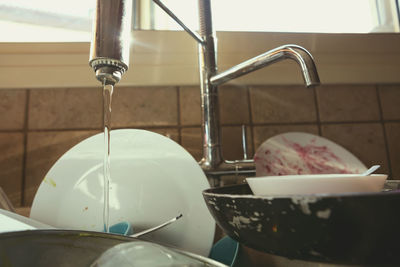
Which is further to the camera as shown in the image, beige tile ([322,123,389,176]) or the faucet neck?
beige tile ([322,123,389,176])

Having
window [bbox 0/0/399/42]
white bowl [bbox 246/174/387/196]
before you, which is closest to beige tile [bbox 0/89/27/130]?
window [bbox 0/0/399/42]

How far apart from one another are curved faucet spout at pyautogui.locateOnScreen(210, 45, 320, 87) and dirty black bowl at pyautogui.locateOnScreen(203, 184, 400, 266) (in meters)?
0.17

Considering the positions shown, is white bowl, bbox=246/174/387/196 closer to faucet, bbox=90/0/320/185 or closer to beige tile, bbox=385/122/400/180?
faucet, bbox=90/0/320/185

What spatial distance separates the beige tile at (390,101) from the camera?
2.18ft

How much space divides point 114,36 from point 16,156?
0.44 meters

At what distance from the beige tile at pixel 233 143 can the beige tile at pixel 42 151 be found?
1.04 feet

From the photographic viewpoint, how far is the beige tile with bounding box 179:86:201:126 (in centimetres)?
60

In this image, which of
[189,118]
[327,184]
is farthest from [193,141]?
[327,184]

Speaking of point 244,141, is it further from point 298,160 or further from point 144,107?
point 144,107

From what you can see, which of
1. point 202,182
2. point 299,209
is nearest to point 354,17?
point 202,182

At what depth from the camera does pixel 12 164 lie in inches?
20.8

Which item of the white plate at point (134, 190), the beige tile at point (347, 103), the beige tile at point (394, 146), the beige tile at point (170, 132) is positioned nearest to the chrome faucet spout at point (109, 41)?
the white plate at point (134, 190)

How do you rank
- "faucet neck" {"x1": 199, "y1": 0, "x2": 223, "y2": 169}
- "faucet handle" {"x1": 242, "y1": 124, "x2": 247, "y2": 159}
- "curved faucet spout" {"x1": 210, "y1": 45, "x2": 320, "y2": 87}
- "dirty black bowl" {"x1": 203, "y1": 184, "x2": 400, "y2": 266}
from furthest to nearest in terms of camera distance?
"faucet handle" {"x1": 242, "y1": 124, "x2": 247, "y2": 159}, "faucet neck" {"x1": 199, "y1": 0, "x2": 223, "y2": 169}, "curved faucet spout" {"x1": 210, "y1": 45, "x2": 320, "y2": 87}, "dirty black bowl" {"x1": 203, "y1": 184, "x2": 400, "y2": 266}

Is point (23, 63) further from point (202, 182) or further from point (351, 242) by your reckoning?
point (351, 242)
